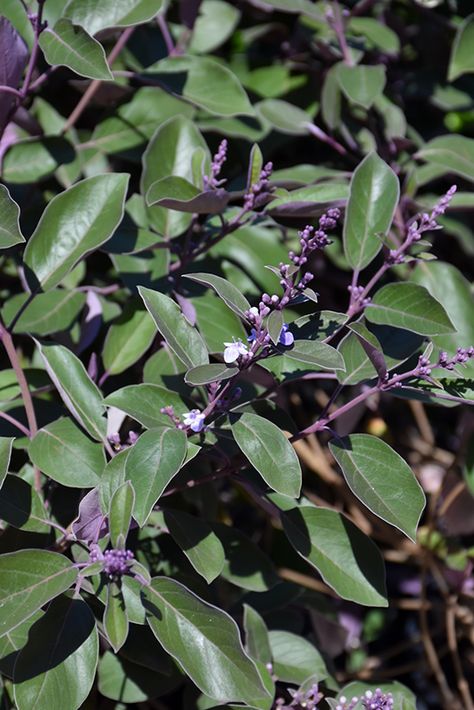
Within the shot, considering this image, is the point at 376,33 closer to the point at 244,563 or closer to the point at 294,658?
the point at 244,563

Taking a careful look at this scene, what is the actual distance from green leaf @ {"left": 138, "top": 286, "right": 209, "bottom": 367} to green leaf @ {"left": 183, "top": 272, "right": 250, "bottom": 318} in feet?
0.22

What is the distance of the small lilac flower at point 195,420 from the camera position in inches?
41.1

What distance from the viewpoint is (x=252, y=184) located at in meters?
1.28

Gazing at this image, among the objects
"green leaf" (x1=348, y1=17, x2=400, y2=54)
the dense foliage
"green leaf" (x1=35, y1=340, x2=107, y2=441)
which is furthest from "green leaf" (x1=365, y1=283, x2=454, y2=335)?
"green leaf" (x1=348, y1=17, x2=400, y2=54)

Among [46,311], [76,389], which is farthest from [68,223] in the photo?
[76,389]

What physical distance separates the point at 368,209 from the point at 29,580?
2.30 ft

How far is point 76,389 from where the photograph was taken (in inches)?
47.4

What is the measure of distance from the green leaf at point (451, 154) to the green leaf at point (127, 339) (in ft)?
2.09

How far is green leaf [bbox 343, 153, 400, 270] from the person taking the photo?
4.27 feet

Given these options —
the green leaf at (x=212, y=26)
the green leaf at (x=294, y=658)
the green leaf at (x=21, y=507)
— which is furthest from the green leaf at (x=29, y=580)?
the green leaf at (x=212, y=26)

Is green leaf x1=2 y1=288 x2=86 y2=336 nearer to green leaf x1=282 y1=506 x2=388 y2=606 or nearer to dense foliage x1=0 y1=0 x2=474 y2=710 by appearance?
dense foliage x1=0 y1=0 x2=474 y2=710

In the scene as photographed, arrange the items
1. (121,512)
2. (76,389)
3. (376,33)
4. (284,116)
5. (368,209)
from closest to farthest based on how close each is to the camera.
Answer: (121,512) < (76,389) < (368,209) < (284,116) < (376,33)

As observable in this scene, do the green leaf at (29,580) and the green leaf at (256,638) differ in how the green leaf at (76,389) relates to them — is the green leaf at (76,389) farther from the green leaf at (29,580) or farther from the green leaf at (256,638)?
the green leaf at (256,638)

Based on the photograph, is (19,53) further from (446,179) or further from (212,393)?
(446,179)
